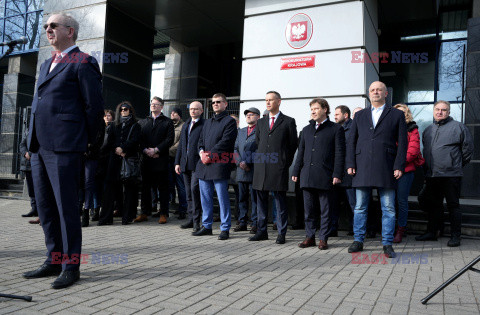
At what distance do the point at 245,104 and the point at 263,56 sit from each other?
1.05m

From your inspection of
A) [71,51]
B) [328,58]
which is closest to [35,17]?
[328,58]

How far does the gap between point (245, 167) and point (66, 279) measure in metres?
3.63

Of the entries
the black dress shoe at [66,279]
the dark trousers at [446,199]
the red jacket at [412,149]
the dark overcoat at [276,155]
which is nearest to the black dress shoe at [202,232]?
the dark overcoat at [276,155]

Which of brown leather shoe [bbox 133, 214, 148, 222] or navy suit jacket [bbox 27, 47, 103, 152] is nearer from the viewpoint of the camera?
navy suit jacket [bbox 27, 47, 103, 152]

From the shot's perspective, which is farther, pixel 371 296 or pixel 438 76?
pixel 438 76

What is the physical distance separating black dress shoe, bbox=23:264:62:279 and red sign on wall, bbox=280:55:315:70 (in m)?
5.69

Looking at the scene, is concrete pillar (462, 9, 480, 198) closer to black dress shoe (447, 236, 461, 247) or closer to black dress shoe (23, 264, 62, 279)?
black dress shoe (447, 236, 461, 247)

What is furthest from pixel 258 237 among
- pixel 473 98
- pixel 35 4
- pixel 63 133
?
pixel 35 4

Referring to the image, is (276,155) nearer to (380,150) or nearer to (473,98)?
(380,150)

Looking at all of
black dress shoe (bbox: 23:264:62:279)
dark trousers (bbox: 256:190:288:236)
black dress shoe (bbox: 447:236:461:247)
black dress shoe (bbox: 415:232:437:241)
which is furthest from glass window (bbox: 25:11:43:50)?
black dress shoe (bbox: 447:236:461:247)

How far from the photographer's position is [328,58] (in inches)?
293

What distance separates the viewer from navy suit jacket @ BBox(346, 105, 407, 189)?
482 centimetres

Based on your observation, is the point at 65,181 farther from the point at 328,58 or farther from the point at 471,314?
the point at 328,58

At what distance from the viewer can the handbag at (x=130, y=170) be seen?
6789 mm
